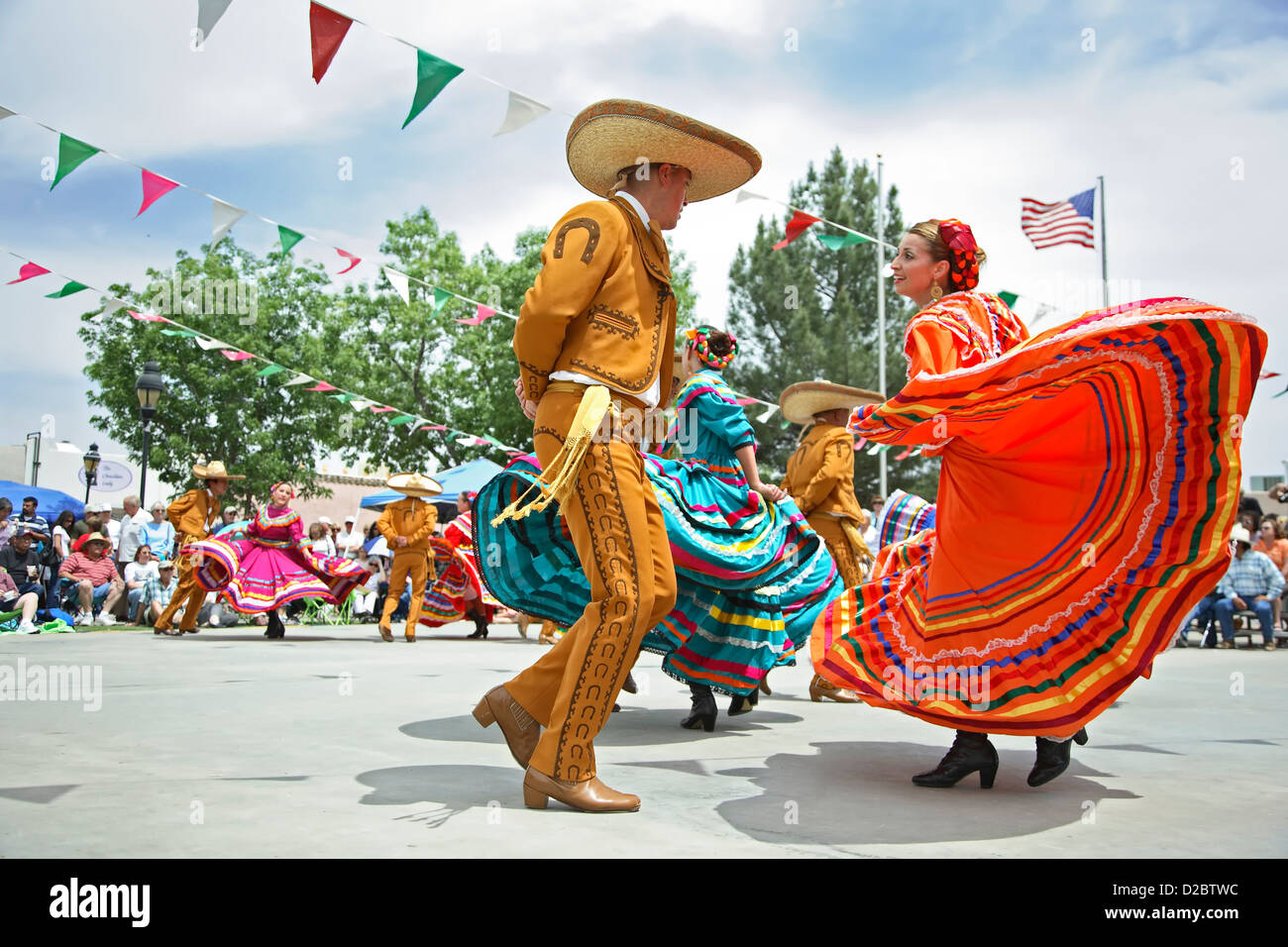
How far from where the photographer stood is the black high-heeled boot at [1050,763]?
3.79 metres

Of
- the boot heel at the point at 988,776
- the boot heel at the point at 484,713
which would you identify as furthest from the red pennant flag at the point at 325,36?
the boot heel at the point at 988,776

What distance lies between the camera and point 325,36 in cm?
650

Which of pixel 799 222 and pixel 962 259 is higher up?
pixel 799 222

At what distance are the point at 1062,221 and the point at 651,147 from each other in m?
12.6

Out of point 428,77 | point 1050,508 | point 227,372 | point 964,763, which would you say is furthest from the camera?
point 227,372

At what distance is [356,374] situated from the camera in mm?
28312

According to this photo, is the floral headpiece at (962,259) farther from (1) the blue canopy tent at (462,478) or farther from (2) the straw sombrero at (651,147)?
(1) the blue canopy tent at (462,478)

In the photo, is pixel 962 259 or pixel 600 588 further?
pixel 962 259

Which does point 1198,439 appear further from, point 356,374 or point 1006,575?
point 356,374

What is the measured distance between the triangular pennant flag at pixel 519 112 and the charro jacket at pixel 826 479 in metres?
3.00

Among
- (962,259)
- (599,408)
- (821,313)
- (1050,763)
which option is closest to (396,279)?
(962,259)

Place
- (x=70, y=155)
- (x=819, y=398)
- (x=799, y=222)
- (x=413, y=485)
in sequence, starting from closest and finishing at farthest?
1. (x=819, y=398)
2. (x=70, y=155)
3. (x=799, y=222)
4. (x=413, y=485)

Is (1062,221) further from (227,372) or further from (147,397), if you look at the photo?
(227,372)
